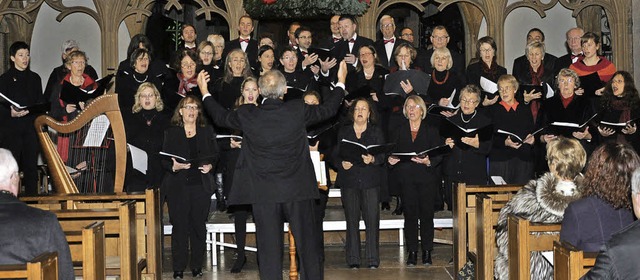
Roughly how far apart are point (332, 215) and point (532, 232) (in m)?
4.09

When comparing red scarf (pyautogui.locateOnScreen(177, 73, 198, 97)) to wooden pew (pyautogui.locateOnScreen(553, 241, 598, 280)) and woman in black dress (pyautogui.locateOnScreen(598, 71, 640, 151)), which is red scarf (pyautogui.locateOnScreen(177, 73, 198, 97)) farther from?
wooden pew (pyautogui.locateOnScreen(553, 241, 598, 280))

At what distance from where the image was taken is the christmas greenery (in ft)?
31.1

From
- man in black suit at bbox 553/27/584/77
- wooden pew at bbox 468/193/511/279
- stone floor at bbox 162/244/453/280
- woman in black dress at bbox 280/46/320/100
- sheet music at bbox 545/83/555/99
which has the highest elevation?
man in black suit at bbox 553/27/584/77

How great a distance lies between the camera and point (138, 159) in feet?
29.5

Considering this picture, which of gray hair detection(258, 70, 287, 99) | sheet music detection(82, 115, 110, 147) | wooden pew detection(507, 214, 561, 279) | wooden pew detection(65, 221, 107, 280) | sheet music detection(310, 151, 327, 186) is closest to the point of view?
wooden pew detection(65, 221, 107, 280)

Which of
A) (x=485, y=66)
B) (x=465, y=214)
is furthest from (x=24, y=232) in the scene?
(x=485, y=66)

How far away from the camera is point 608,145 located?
4.92 meters

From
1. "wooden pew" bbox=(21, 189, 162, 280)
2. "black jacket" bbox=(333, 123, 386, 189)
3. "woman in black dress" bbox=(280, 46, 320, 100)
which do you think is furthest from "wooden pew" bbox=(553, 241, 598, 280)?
"woman in black dress" bbox=(280, 46, 320, 100)

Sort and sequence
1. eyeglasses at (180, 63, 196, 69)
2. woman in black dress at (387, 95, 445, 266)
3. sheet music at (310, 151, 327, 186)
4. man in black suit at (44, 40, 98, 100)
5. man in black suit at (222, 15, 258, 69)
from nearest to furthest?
sheet music at (310, 151, 327, 186) < woman in black dress at (387, 95, 445, 266) < eyeglasses at (180, 63, 196, 69) < man in black suit at (44, 40, 98, 100) < man in black suit at (222, 15, 258, 69)

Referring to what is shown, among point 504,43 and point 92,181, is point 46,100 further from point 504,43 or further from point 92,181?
point 504,43

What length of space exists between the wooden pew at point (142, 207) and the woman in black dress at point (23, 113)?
2.63 metres

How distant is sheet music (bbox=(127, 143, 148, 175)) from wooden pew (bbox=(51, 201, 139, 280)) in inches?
90.8

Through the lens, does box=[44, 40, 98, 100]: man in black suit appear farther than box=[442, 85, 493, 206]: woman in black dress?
Yes

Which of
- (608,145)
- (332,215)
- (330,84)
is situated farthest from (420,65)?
(608,145)
